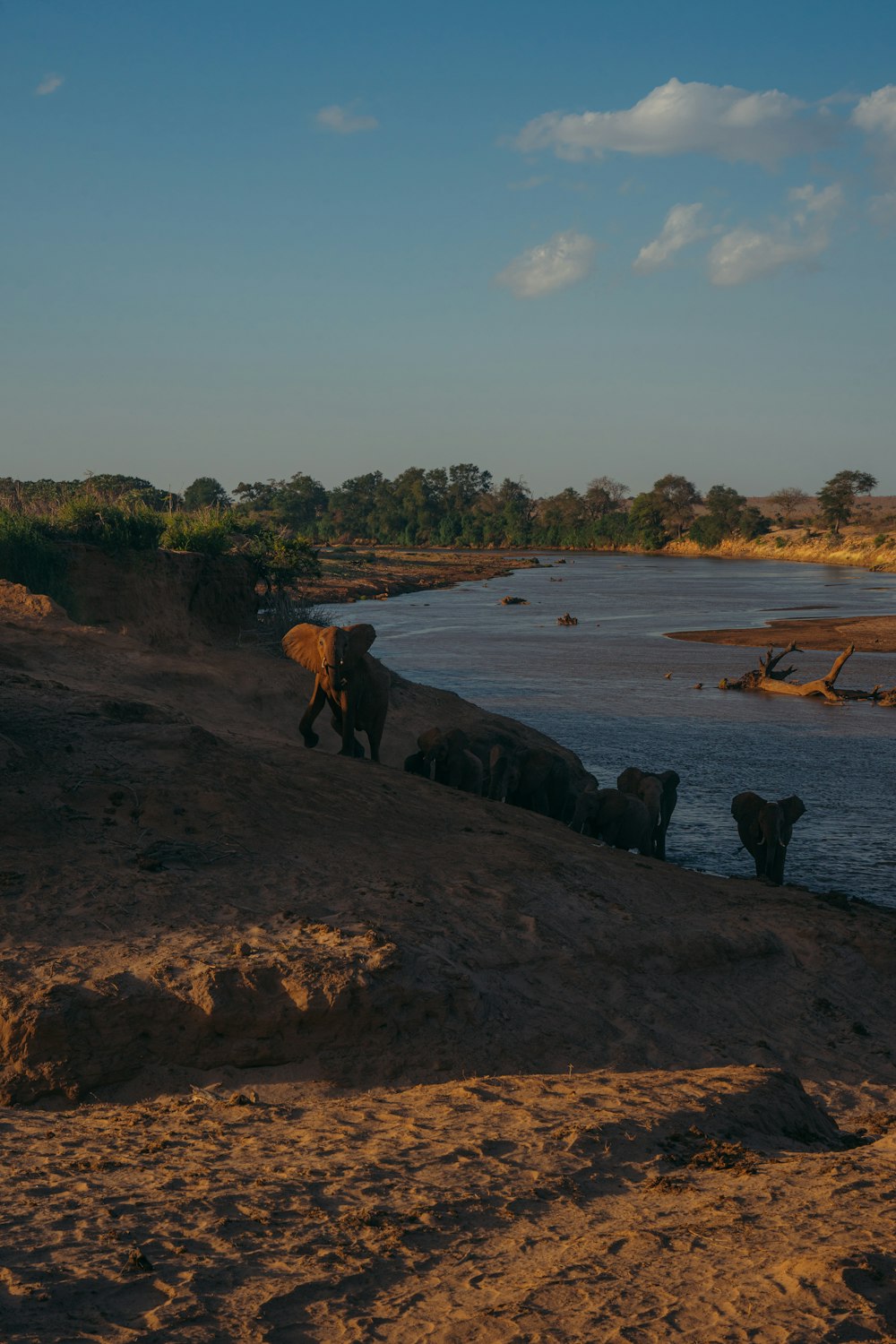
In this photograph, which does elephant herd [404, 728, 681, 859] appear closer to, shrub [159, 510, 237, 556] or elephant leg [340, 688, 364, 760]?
elephant leg [340, 688, 364, 760]

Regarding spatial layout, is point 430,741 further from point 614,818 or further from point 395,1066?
point 395,1066

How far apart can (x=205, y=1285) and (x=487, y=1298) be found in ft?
3.78

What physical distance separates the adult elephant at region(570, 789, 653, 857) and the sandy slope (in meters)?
2.00

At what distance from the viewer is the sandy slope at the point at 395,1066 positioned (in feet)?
15.8

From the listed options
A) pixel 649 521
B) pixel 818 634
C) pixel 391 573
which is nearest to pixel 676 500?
pixel 649 521

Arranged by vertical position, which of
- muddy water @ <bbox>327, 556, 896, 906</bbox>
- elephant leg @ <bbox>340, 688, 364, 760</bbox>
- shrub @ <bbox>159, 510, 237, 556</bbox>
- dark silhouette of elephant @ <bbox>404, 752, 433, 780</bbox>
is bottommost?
muddy water @ <bbox>327, 556, 896, 906</bbox>

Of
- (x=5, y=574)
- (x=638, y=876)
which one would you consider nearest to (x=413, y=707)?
(x=5, y=574)

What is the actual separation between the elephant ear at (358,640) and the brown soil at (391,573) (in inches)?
1648

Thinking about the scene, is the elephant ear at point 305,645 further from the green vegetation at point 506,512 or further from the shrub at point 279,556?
the green vegetation at point 506,512

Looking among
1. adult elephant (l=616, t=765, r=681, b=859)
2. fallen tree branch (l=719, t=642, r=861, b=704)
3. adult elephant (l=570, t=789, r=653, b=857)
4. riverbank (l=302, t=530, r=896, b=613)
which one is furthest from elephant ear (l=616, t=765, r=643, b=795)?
riverbank (l=302, t=530, r=896, b=613)

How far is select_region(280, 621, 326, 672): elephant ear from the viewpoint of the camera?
1530 centimetres

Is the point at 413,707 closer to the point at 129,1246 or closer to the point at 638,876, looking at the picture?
the point at 638,876

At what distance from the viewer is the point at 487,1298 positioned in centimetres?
475

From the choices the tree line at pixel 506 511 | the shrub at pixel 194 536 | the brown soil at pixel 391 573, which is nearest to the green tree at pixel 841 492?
the tree line at pixel 506 511
